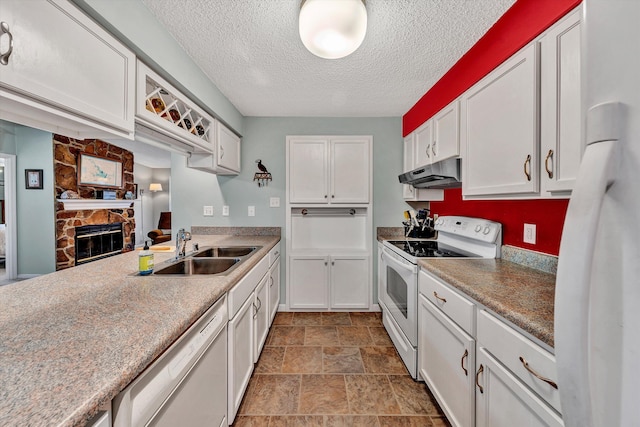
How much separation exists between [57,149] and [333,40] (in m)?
5.12

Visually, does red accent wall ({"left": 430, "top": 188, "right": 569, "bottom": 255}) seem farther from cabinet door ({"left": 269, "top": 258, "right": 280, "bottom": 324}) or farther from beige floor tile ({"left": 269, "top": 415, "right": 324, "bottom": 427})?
cabinet door ({"left": 269, "top": 258, "right": 280, "bottom": 324})

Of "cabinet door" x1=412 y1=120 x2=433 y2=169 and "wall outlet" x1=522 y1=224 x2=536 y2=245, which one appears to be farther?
"cabinet door" x1=412 y1=120 x2=433 y2=169

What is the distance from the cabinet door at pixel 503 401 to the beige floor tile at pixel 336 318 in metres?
1.60

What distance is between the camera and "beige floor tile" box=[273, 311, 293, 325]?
263cm

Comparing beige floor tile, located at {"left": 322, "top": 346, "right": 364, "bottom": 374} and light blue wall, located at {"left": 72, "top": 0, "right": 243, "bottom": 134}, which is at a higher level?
light blue wall, located at {"left": 72, "top": 0, "right": 243, "bottom": 134}

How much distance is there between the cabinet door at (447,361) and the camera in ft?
3.83

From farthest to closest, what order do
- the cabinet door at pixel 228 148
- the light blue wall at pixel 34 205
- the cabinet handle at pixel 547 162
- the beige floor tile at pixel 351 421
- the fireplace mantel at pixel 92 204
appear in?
the fireplace mantel at pixel 92 204 < the light blue wall at pixel 34 205 < the cabinet door at pixel 228 148 < the beige floor tile at pixel 351 421 < the cabinet handle at pixel 547 162

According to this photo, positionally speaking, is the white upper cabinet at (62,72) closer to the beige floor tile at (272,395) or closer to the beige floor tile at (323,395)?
the beige floor tile at (272,395)

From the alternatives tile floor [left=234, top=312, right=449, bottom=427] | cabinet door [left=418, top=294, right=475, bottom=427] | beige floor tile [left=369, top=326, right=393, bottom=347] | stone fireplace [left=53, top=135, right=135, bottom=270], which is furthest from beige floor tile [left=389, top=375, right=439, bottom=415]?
stone fireplace [left=53, top=135, right=135, bottom=270]

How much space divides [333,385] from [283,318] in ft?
3.58

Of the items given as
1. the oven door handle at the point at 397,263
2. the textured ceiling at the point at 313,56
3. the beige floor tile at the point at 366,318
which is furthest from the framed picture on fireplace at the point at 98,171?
the oven door handle at the point at 397,263

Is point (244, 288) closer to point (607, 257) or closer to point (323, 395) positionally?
point (323, 395)

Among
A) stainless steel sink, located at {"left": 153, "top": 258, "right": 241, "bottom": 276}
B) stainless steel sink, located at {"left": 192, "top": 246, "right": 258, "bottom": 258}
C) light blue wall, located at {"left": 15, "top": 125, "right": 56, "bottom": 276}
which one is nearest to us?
stainless steel sink, located at {"left": 153, "top": 258, "right": 241, "bottom": 276}

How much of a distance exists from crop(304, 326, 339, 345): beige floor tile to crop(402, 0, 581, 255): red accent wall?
1.61 metres
